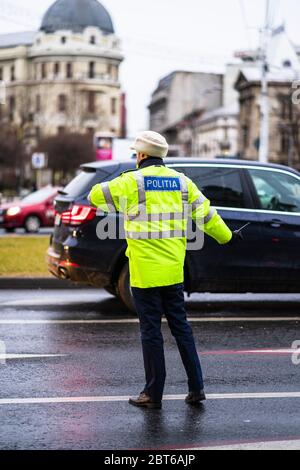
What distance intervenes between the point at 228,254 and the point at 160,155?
4.53 metres

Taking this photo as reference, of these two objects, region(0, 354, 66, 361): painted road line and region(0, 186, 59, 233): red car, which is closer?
region(0, 354, 66, 361): painted road line

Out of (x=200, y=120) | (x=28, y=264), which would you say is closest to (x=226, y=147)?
(x=200, y=120)

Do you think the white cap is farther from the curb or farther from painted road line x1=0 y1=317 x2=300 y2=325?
the curb

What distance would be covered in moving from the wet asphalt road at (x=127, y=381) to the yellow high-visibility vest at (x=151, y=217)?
91 cm

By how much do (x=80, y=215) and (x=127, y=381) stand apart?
3.90 m

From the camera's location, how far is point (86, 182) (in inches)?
463

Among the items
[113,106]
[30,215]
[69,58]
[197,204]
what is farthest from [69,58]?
[197,204]

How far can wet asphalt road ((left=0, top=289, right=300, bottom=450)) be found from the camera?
625 cm

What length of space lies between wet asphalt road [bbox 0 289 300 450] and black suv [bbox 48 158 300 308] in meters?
0.40

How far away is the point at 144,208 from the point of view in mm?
6965

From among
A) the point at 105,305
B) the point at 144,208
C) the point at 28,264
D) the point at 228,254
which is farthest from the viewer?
the point at 28,264

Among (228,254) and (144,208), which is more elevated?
(144,208)

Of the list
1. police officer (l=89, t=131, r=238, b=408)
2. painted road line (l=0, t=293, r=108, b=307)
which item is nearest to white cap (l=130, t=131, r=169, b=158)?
police officer (l=89, t=131, r=238, b=408)

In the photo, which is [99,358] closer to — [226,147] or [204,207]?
[204,207]
